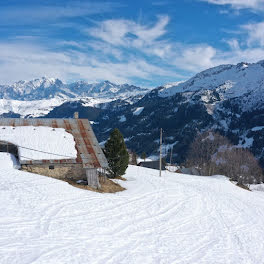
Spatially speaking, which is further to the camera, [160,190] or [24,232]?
[160,190]

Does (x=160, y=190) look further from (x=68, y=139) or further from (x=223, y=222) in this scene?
(x=68, y=139)

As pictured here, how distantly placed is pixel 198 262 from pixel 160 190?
60.9ft

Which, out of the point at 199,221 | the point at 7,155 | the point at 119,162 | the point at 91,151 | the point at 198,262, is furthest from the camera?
the point at 119,162

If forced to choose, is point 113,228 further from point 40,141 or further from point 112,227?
point 40,141

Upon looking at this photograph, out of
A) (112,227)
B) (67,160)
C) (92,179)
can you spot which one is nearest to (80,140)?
(67,160)

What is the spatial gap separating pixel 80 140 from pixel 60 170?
5.37 meters

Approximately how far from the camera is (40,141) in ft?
100

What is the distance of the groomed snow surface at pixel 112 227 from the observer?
42.2 feet

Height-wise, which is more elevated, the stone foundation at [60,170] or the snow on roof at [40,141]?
the snow on roof at [40,141]

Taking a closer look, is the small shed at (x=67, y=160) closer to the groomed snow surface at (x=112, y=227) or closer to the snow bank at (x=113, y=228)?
the groomed snow surface at (x=112, y=227)

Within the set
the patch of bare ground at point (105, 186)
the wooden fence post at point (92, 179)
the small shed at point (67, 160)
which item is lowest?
the patch of bare ground at point (105, 186)

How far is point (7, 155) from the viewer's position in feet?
95.3

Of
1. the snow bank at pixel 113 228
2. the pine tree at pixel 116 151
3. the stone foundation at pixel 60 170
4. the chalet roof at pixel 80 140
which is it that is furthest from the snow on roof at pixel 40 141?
the pine tree at pixel 116 151

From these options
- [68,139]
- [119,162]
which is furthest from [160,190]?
[68,139]
